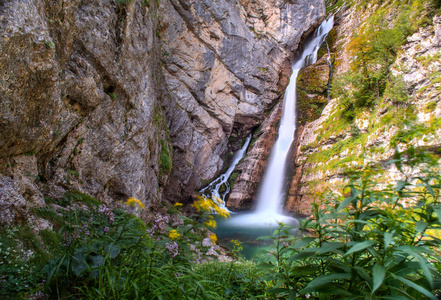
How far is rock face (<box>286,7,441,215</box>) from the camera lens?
9.68 m

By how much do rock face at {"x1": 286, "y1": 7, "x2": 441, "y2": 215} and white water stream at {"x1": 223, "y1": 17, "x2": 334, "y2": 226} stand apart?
3.25 feet

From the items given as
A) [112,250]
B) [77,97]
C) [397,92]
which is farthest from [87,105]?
[397,92]

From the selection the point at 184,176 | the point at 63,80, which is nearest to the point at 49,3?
the point at 63,80

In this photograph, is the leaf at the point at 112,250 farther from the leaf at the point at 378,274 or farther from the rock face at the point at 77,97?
the rock face at the point at 77,97

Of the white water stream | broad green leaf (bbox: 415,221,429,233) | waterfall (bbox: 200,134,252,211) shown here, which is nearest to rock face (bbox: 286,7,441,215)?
the white water stream

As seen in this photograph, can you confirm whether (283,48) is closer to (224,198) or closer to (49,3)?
(224,198)

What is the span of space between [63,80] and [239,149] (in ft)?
53.5

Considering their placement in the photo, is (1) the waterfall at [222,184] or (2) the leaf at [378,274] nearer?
(2) the leaf at [378,274]

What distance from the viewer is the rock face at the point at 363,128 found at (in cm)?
968

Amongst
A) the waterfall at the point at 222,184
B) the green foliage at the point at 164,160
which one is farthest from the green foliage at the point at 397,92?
the green foliage at the point at 164,160

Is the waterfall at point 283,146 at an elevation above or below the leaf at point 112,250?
above

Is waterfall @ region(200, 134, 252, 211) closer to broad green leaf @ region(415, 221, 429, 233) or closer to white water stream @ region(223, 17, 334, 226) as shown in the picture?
white water stream @ region(223, 17, 334, 226)

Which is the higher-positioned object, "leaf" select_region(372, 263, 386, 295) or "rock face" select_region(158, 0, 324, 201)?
"rock face" select_region(158, 0, 324, 201)

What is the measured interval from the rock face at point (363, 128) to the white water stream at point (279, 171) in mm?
992
